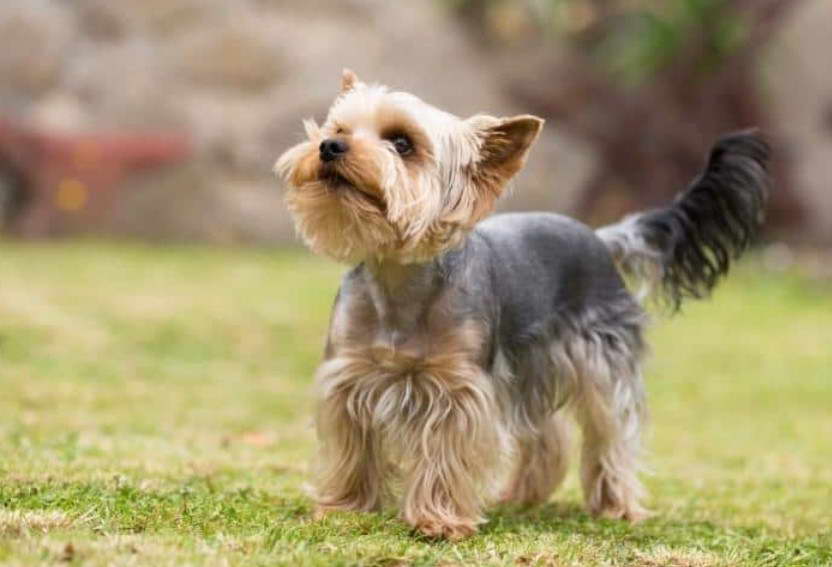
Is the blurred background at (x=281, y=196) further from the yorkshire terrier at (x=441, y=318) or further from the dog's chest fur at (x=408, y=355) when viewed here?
the dog's chest fur at (x=408, y=355)

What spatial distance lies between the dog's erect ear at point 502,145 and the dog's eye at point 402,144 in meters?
0.33

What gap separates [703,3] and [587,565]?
50.0 feet

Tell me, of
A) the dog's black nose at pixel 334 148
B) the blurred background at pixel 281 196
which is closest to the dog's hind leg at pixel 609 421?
the blurred background at pixel 281 196

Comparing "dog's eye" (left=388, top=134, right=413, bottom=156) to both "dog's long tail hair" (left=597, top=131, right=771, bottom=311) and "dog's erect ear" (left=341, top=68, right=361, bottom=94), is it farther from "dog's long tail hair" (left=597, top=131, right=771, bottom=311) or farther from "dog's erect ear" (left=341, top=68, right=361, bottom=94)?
"dog's long tail hair" (left=597, top=131, right=771, bottom=311)

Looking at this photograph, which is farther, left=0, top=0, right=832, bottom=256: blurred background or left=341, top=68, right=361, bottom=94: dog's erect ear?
left=0, top=0, right=832, bottom=256: blurred background

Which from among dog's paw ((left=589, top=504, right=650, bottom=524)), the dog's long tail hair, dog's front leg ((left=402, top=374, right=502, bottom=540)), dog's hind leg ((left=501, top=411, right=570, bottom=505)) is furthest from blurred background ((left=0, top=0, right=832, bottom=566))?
dog's front leg ((left=402, top=374, right=502, bottom=540))

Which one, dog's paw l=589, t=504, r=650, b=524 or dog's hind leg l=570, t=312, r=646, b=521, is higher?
dog's hind leg l=570, t=312, r=646, b=521

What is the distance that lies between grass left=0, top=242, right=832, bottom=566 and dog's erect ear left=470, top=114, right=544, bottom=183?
1.44m

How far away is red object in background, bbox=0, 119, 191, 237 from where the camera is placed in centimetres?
1850

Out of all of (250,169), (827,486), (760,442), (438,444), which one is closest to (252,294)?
(250,169)

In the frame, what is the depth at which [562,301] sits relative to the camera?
661cm

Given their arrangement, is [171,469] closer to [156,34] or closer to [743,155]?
[743,155]

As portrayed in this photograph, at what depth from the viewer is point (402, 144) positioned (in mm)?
5402

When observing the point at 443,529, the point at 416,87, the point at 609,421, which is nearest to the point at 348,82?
the point at 443,529
